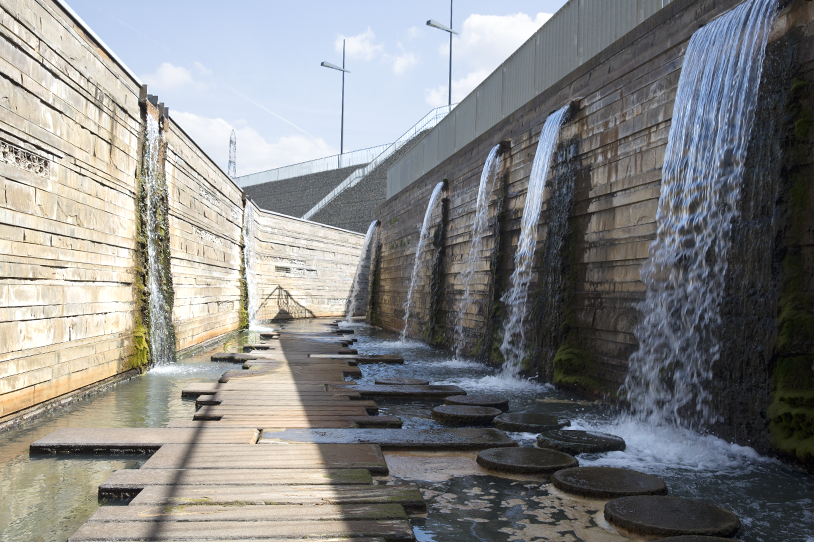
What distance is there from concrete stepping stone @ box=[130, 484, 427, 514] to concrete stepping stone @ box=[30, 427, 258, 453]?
3.26ft

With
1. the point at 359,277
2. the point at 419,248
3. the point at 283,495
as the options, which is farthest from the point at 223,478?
the point at 359,277

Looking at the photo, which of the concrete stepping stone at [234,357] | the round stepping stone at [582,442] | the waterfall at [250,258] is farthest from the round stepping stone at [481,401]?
the waterfall at [250,258]

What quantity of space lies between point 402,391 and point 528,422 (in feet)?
5.72

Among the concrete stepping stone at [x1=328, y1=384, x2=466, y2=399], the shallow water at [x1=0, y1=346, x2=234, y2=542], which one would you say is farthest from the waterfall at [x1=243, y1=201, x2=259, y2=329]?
the concrete stepping stone at [x1=328, y1=384, x2=466, y2=399]

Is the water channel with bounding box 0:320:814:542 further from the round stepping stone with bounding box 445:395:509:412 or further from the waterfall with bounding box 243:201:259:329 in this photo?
the waterfall with bounding box 243:201:259:329

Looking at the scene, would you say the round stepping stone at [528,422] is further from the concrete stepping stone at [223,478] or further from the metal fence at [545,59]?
the metal fence at [545,59]

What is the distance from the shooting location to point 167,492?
2.88m

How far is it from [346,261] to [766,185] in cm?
2079

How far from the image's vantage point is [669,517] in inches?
110

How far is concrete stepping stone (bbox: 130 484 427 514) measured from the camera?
2.78m

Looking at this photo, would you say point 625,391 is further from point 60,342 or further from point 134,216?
point 134,216

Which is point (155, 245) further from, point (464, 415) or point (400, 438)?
point (400, 438)

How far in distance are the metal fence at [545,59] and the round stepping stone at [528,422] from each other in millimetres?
3779

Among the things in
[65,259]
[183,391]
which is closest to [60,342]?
[65,259]
